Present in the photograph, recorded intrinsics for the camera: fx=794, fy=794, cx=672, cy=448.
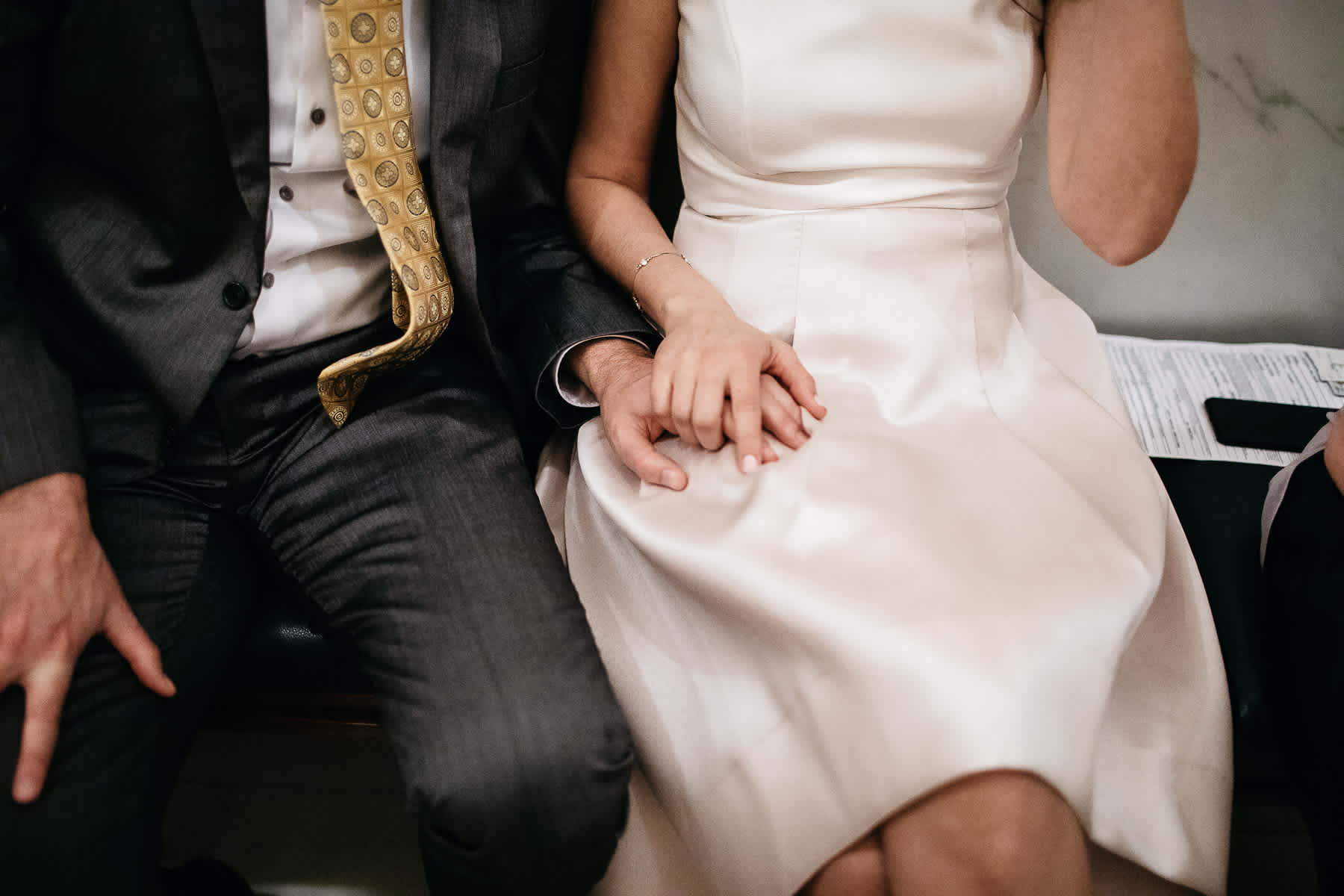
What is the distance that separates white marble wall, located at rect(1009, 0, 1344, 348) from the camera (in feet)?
3.98

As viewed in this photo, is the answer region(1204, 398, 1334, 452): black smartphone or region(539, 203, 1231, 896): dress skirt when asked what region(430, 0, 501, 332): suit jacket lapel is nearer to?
region(539, 203, 1231, 896): dress skirt

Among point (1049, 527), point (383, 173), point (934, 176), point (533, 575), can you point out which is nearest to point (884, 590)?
point (1049, 527)

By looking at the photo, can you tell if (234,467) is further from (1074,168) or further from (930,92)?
(1074,168)

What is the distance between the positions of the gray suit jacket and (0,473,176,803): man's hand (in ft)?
0.14

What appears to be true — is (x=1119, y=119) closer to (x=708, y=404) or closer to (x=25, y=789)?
(x=708, y=404)

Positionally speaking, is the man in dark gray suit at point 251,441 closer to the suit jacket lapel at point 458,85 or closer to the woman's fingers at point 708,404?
the suit jacket lapel at point 458,85

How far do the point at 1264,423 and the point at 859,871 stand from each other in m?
1.00

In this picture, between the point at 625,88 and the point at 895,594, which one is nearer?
the point at 895,594

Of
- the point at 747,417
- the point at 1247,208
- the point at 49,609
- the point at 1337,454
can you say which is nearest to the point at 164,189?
the point at 49,609

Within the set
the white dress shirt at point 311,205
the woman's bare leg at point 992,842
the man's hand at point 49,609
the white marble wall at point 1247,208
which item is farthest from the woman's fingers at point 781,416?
the white marble wall at point 1247,208

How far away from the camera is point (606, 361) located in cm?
92

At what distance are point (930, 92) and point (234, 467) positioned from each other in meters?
0.86

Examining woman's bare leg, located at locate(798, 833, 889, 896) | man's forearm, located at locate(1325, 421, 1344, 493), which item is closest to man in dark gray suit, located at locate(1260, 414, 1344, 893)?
man's forearm, located at locate(1325, 421, 1344, 493)

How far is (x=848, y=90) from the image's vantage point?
2.75 ft
